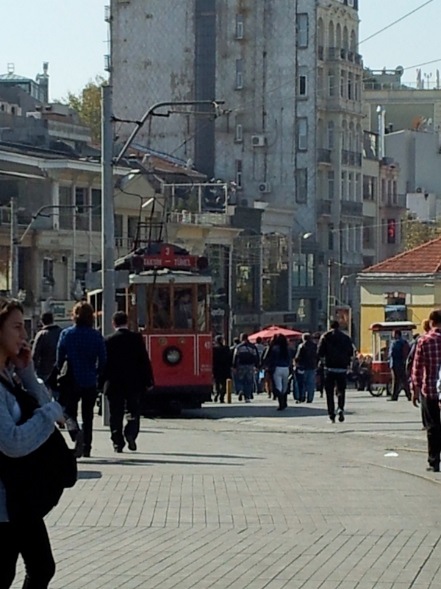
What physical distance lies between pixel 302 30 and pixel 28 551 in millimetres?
81241

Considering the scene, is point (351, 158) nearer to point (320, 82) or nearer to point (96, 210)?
point (320, 82)

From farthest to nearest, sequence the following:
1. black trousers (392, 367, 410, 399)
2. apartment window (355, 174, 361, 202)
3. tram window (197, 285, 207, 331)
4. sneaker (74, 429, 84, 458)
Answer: apartment window (355, 174, 361, 202), black trousers (392, 367, 410, 399), tram window (197, 285, 207, 331), sneaker (74, 429, 84, 458)

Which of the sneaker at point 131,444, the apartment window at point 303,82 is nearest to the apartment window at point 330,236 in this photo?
the apartment window at point 303,82

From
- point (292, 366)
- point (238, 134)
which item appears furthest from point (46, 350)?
point (238, 134)

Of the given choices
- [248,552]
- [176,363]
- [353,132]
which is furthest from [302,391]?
[353,132]

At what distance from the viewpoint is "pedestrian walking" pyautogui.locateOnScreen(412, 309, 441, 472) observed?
56.5 ft

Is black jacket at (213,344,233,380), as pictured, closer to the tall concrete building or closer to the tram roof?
the tram roof

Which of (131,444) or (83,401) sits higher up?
(83,401)

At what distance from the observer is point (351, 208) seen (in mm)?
93312

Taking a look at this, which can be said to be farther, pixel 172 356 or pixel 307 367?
pixel 307 367

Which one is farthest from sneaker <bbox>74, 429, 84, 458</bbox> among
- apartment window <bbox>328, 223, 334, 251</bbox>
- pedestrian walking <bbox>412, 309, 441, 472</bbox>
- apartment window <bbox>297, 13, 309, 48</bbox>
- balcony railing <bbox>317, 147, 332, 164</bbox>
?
apartment window <bbox>328, 223, 334, 251</bbox>

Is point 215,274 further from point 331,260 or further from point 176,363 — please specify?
point 176,363

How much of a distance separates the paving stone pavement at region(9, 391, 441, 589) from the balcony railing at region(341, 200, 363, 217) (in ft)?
229

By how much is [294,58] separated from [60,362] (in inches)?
2765
